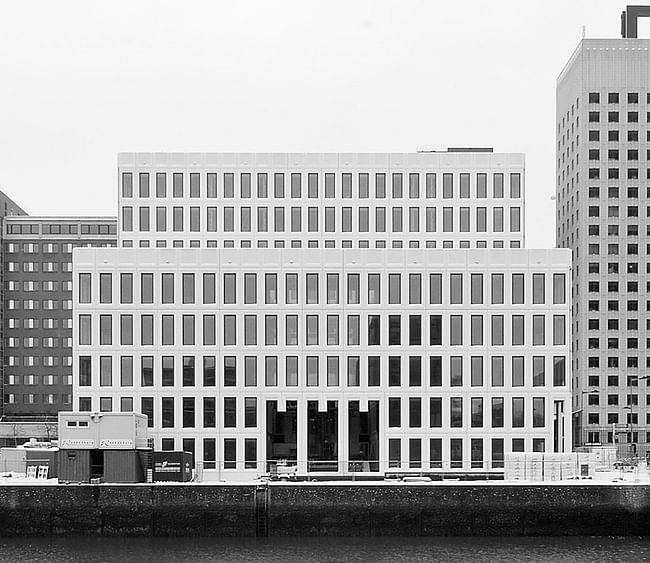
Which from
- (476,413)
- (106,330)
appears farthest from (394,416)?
(106,330)

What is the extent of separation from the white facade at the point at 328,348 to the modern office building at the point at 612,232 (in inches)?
2716

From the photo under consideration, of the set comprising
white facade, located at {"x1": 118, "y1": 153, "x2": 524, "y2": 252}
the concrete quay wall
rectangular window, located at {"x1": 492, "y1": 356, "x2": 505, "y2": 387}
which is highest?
white facade, located at {"x1": 118, "y1": 153, "x2": 524, "y2": 252}

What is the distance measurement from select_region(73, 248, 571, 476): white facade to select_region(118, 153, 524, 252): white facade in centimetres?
907

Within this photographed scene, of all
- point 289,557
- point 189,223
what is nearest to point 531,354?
point 189,223

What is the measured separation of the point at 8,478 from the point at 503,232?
153 ft

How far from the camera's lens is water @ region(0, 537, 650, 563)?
172 feet

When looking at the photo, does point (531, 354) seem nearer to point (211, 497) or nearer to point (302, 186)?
point (302, 186)

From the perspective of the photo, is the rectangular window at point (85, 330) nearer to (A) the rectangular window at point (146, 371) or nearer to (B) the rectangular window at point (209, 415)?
(A) the rectangular window at point (146, 371)

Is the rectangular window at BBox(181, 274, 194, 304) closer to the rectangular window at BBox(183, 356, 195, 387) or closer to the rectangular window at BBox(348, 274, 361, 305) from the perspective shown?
the rectangular window at BBox(183, 356, 195, 387)

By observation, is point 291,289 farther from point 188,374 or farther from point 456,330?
point 456,330

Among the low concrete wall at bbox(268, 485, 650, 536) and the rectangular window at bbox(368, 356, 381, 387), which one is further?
the rectangular window at bbox(368, 356, 381, 387)

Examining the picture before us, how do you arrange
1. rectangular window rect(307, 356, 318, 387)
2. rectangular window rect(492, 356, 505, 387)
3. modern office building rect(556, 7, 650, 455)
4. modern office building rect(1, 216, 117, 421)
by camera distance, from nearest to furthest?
rectangular window rect(492, 356, 505, 387), rectangular window rect(307, 356, 318, 387), modern office building rect(556, 7, 650, 455), modern office building rect(1, 216, 117, 421)

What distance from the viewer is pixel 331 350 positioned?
8488cm

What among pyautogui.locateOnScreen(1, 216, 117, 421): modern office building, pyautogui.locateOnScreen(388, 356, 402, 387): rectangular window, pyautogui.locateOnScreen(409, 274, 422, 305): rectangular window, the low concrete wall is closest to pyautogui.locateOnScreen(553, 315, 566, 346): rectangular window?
pyautogui.locateOnScreen(409, 274, 422, 305): rectangular window
